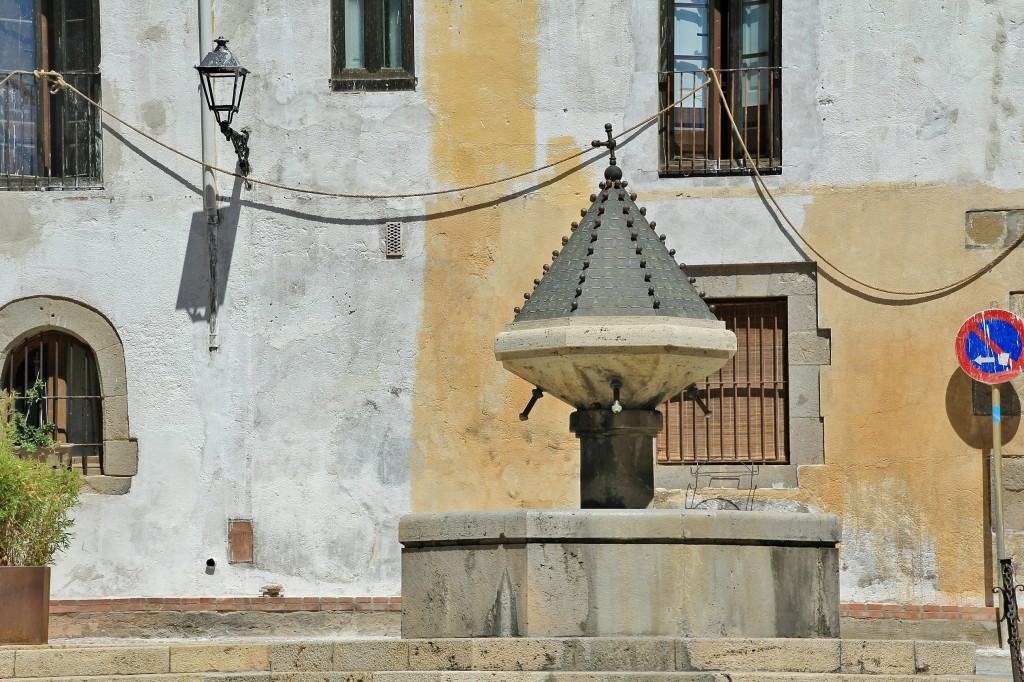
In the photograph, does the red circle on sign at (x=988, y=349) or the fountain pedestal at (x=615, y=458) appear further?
the red circle on sign at (x=988, y=349)

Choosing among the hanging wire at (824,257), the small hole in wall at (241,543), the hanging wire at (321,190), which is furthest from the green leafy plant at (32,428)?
the hanging wire at (824,257)

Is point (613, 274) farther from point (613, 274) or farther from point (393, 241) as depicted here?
point (393, 241)

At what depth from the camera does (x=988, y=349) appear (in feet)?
49.4

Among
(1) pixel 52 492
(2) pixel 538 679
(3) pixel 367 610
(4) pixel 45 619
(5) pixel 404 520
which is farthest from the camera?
(3) pixel 367 610

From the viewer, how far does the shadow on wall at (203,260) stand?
53.3 feet

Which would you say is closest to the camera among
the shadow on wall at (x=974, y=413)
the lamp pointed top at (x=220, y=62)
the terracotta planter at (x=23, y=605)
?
the terracotta planter at (x=23, y=605)

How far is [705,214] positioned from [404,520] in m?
5.92

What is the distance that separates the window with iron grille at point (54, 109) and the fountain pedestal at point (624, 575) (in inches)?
281

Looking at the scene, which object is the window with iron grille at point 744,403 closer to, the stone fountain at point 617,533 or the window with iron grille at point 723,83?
the window with iron grille at point 723,83

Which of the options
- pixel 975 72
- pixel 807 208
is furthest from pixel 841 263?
pixel 975 72

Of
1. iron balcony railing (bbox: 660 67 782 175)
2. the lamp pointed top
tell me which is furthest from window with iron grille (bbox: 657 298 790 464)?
the lamp pointed top

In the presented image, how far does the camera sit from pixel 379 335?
16.1m

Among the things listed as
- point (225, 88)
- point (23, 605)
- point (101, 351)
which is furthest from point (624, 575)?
point (225, 88)

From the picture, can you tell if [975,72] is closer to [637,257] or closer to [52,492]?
[637,257]
